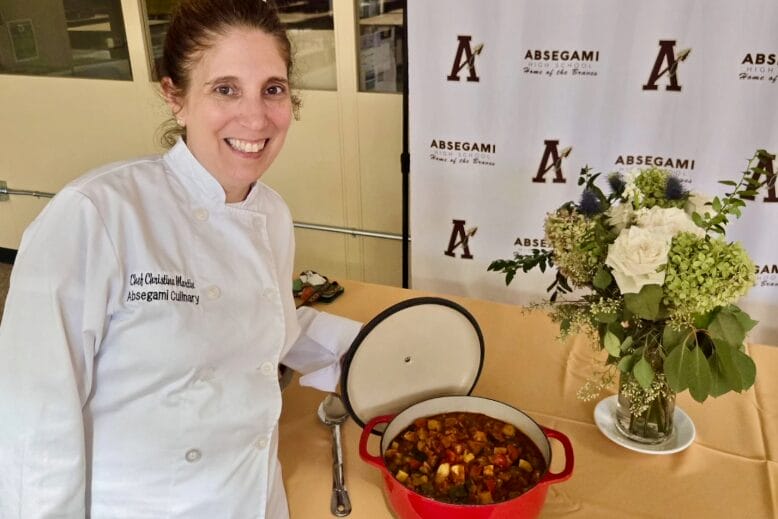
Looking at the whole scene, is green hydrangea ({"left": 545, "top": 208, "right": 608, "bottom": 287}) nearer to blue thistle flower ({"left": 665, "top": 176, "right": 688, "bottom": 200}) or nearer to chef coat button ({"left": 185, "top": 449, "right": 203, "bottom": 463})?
blue thistle flower ({"left": 665, "top": 176, "right": 688, "bottom": 200})

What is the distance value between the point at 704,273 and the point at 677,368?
0.15 m

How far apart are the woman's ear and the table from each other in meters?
0.60

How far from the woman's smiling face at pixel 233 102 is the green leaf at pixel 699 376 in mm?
750

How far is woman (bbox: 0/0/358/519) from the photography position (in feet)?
2.76

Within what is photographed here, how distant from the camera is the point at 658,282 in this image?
93 centimetres

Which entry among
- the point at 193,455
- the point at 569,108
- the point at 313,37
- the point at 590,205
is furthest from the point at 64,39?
the point at 590,205

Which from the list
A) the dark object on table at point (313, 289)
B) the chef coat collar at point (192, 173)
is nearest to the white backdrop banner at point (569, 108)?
the dark object on table at point (313, 289)

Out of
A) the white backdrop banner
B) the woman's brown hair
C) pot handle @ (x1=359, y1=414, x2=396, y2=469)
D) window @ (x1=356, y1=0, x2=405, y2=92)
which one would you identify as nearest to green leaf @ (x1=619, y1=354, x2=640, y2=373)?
pot handle @ (x1=359, y1=414, x2=396, y2=469)

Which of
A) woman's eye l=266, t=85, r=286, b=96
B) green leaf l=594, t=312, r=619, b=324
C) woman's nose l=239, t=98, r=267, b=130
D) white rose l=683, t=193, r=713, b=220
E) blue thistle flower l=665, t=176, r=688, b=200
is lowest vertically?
green leaf l=594, t=312, r=619, b=324

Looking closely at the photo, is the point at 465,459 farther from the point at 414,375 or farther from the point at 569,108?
the point at 569,108

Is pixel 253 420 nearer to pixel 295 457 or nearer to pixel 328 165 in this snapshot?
pixel 295 457

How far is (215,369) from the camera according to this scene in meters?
0.96

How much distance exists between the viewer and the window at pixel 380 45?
2.89 meters

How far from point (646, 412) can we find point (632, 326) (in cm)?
20
